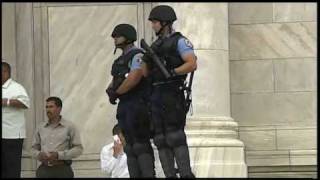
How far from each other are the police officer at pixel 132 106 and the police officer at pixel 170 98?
162mm

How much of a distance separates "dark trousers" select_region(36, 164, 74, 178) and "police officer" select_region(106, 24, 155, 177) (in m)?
3.22

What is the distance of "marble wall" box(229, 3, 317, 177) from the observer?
16594mm

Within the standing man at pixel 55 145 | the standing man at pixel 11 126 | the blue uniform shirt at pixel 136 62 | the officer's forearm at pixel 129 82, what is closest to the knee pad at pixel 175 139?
the officer's forearm at pixel 129 82

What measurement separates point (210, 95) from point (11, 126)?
3.36 m

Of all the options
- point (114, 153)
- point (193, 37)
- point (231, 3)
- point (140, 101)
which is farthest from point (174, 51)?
point (231, 3)

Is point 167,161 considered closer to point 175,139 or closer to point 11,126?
point 175,139

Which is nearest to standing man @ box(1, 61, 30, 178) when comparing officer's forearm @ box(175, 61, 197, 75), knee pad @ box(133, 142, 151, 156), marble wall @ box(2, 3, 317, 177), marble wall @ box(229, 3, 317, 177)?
knee pad @ box(133, 142, 151, 156)

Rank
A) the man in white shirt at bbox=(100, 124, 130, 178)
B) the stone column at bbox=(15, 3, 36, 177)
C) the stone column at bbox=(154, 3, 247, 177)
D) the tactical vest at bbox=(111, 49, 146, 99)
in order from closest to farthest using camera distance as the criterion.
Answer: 1. the tactical vest at bbox=(111, 49, 146, 99)
2. the man in white shirt at bbox=(100, 124, 130, 178)
3. the stone column at bbox=(154, 3, 247, 177)
4. the stone column at bbox=(15, 3, 36, 177)

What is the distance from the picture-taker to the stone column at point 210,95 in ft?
49.3

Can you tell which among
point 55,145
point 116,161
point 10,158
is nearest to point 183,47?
point 10,158

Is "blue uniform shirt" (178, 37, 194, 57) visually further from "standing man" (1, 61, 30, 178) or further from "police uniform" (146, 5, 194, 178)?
"standing man" (1, 61, 30, 178)

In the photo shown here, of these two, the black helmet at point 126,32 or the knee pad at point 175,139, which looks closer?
the knee pad at point 175,139

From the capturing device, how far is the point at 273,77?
16.8 metres

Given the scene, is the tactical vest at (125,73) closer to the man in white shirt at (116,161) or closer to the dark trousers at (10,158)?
the dark trousers at (10,158)
